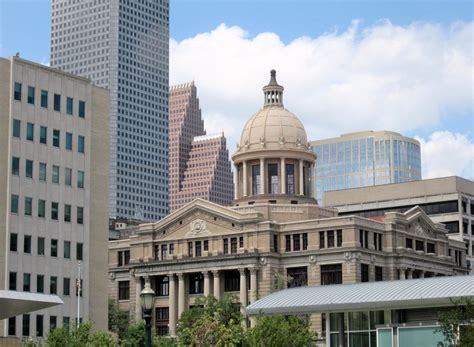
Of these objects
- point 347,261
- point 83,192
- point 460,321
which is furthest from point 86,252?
point 460,321

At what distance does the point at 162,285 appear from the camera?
169000mm

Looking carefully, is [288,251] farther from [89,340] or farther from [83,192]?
[89,340]

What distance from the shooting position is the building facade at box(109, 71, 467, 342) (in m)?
154

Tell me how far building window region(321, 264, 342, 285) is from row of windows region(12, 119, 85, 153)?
48.3 meters

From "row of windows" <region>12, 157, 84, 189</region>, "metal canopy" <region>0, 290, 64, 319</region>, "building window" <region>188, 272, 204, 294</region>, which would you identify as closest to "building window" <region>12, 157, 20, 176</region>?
"row of windows" <region>12, 157, 84, 189</region>

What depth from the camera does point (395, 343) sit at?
6894 cm

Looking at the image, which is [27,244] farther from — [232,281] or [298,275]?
[232,281]

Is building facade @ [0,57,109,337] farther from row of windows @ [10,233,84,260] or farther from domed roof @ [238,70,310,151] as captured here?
domed roof @ [238,70,310,151]

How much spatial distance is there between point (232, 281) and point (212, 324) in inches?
2957

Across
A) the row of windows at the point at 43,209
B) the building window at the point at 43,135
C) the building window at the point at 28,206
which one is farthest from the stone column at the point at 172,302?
the building window at the point at 43,135

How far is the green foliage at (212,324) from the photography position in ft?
280

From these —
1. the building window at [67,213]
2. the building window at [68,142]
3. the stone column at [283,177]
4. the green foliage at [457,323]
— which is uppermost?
the stone column at [283,177]

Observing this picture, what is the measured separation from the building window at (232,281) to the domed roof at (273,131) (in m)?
21.9

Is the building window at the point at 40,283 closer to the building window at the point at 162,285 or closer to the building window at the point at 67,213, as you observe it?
the building window at the point at 67,213
